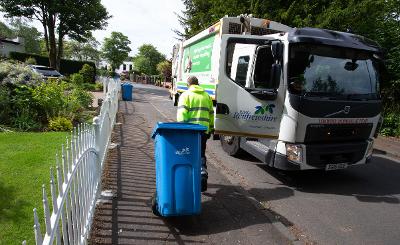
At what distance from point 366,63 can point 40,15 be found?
91.9 feet

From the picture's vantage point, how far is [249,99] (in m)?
5.99

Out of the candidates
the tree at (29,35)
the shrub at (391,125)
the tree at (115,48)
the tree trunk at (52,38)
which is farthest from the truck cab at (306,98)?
the tree at (29,35)

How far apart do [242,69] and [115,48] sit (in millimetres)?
69744

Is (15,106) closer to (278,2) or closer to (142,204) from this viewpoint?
(142,204)

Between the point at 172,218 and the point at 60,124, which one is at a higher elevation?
the point at 60,124

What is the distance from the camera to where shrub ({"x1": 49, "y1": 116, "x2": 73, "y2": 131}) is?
27.7 ft

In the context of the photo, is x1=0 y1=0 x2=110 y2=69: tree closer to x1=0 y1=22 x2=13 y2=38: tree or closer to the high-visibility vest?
the high-visibility vest

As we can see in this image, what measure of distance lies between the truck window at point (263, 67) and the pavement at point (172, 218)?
1833mm

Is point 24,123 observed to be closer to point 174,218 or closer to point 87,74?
point 174,218

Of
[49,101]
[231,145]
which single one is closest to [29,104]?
[49,101]

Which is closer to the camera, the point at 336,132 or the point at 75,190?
the point at 75,190

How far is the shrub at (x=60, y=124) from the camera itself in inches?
332

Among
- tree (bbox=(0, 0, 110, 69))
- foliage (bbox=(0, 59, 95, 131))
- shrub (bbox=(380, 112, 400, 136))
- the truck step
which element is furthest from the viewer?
tree (bbox=(0, 0, 110, 69))

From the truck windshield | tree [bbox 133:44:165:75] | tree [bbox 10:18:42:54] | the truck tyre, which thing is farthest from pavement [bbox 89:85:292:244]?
tree [bbox 10:18:42:54]
